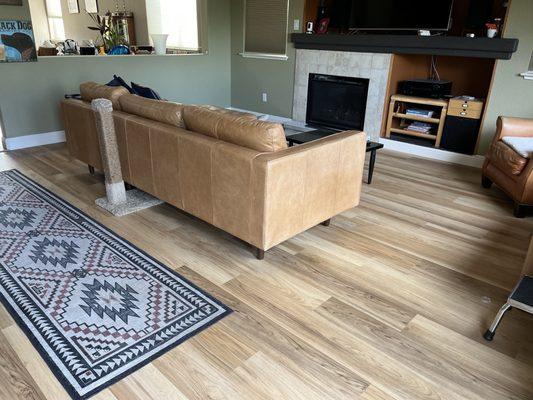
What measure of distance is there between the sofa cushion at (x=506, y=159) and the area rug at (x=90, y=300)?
8.13ft

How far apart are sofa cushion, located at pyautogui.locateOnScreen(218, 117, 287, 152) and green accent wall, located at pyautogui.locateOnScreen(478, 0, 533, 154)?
9.27ft

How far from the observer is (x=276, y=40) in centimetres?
557

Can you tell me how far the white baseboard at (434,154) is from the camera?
4254 mm

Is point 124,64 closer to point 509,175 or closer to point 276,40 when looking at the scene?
point 276,40

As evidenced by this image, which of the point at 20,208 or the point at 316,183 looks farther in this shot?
the point at 20,208

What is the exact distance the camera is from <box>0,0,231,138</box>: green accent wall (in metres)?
4.22

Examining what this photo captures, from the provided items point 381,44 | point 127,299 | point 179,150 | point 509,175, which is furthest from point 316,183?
point 381,44

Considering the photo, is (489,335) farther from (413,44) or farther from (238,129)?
(413,44)

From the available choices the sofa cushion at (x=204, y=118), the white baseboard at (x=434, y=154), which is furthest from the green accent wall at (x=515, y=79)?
the sofa cushion at (x=204, y=118)

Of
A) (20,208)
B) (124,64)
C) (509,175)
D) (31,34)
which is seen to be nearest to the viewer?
(20,208)

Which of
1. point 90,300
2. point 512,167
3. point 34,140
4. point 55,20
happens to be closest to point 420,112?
point 512,167

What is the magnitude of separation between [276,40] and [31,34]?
293 centimetres

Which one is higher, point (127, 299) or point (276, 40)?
point (276, 40)

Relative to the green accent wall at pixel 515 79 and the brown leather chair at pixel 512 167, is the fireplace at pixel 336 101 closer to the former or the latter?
the green accent wall at pixel 515 79
